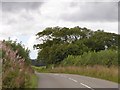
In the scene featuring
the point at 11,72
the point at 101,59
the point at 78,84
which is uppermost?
the point at 101,59

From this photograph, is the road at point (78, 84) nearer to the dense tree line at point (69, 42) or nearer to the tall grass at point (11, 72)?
the tall grass at point (11, 72)

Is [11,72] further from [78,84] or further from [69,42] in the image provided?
[69,42]

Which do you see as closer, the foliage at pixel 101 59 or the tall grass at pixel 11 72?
the tall grass at pixel 11 72

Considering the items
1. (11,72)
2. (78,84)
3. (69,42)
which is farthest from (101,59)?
(69,42)

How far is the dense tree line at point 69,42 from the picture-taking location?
84250 millimetres

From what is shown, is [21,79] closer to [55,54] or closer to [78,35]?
[55,54]

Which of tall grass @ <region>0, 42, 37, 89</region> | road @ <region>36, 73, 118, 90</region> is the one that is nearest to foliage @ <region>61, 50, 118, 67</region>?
road @ <region>36, 73, 118, 90</region>

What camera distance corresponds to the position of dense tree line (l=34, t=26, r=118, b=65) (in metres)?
84.2

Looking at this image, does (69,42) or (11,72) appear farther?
(69,42)

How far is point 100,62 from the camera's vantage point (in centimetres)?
4781

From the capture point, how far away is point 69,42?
3538 inches

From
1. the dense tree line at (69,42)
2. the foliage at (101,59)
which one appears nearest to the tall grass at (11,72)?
the foliage at (101,59)

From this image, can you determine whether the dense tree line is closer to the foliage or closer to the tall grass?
the foliage

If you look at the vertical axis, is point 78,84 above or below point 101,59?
below
